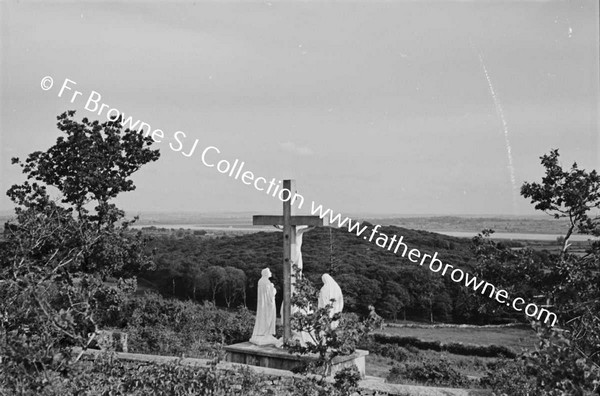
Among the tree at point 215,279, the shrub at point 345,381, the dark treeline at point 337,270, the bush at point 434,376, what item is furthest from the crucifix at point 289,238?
the tree at point 215,279

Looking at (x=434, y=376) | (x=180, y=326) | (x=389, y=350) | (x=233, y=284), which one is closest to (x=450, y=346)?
(x=389, y=350)

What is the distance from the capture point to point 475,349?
11.2m

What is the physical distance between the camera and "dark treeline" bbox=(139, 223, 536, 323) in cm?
1205

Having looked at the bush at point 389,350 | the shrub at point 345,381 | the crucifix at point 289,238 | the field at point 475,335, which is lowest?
the bush at point 389,350

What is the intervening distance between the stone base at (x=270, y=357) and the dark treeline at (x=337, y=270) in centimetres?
321

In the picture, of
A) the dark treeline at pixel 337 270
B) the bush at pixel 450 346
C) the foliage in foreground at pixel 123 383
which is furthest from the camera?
the dark treeline at pixel 337 270

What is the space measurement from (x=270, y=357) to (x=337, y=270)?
15.5 feet

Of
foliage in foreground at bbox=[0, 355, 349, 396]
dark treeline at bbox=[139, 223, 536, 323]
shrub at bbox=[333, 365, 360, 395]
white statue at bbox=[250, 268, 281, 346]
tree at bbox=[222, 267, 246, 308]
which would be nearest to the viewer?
foliage in foreground at bbox=[0, 355, 349, 396]

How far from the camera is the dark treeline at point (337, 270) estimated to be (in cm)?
1205

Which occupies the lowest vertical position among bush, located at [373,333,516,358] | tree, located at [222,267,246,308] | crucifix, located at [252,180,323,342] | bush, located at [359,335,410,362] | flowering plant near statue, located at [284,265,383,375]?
bush, located at [359,335,410,362]

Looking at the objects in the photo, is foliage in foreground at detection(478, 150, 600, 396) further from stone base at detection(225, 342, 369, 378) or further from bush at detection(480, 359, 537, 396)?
stone base at detection(225, 342, 369, 378)

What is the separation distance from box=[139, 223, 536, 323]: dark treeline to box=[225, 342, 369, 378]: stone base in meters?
3.21

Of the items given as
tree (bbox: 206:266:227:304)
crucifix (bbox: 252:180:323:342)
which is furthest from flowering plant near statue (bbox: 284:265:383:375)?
tree (bbox: 206:266:227:304)

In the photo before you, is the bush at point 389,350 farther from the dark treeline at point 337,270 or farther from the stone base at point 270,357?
the stone base at point 270,357
